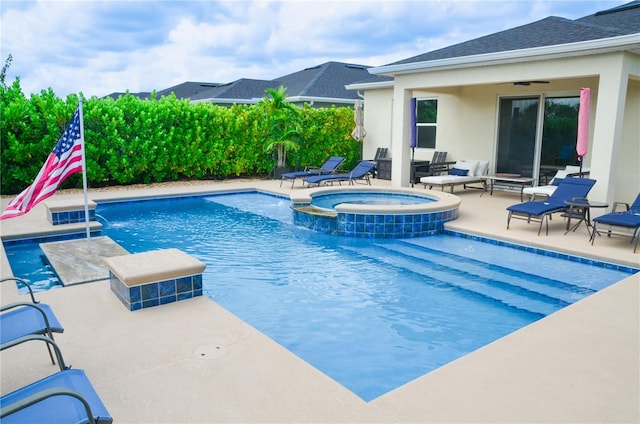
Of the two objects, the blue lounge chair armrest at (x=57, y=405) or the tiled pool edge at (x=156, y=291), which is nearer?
the blue lounge chair armrest at (x=57, y=405)

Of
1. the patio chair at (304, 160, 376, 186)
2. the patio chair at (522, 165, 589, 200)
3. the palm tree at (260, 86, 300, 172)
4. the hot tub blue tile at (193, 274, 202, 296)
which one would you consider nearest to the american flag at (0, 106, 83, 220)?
the hot tub blue tile at (193, 274, 202, 296)

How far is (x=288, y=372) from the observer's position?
3.60 metres

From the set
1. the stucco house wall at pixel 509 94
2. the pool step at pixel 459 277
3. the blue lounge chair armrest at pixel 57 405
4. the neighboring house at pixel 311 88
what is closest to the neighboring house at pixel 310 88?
the neighboring house at pixel 311 88

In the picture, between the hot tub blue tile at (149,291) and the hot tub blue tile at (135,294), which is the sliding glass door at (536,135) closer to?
the hot tub blue tile at (149,291)

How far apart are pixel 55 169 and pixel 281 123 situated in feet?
37.3

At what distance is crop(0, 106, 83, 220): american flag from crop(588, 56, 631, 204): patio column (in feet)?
30.3

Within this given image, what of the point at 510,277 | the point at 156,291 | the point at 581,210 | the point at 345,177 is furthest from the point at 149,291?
the point at 345,177

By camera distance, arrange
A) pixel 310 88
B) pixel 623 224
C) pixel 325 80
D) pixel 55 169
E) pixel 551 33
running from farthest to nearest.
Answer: pixel 325 80
pixel 310 88
pixel 551 33
pixel 623 224
pixel 55 169

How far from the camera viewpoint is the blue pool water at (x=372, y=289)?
4.60 m

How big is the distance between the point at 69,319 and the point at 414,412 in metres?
3.38

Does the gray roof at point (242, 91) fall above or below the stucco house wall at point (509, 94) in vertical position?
above

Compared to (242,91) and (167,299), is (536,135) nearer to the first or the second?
(167,299)

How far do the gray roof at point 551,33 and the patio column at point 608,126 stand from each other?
2.73 feet

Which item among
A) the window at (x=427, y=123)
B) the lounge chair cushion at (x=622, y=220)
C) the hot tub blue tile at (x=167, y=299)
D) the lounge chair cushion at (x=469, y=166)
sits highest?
the window at (x=427, y=123)
